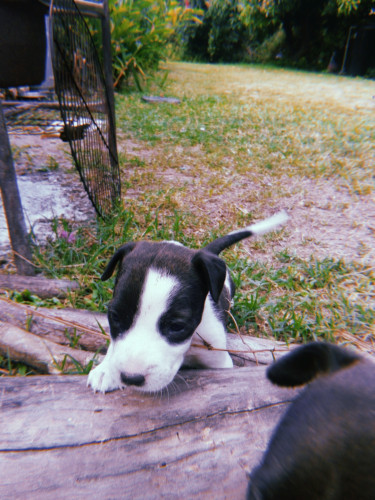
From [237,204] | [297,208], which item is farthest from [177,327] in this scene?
[297,208]

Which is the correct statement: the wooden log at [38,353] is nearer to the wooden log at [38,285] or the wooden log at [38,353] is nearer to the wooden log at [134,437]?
the wooden log at [134,437]

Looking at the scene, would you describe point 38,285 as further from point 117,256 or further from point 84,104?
point 84,104

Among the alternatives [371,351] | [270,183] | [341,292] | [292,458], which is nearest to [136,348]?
[292,458]

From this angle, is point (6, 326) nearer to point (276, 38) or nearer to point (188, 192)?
point (188, 192)

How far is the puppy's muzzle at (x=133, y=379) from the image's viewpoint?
5.40ft

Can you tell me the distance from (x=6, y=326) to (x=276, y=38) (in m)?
29.4

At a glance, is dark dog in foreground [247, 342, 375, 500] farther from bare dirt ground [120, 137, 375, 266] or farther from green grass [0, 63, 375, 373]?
bare dirt ground [120, 137, 375, 266]

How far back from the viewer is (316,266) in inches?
138

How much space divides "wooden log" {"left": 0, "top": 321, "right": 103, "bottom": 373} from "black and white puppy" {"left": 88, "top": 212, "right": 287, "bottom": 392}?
1.23ft

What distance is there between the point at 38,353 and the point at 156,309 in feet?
2.94

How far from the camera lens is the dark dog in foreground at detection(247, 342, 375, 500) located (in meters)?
0.95

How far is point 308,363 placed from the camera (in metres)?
1.38

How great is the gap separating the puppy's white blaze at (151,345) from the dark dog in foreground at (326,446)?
67 cm

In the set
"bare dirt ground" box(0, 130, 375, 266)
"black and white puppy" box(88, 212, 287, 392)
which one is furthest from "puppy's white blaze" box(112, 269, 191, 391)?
"bare dirt ground" box(0, 130, 375, 266)
